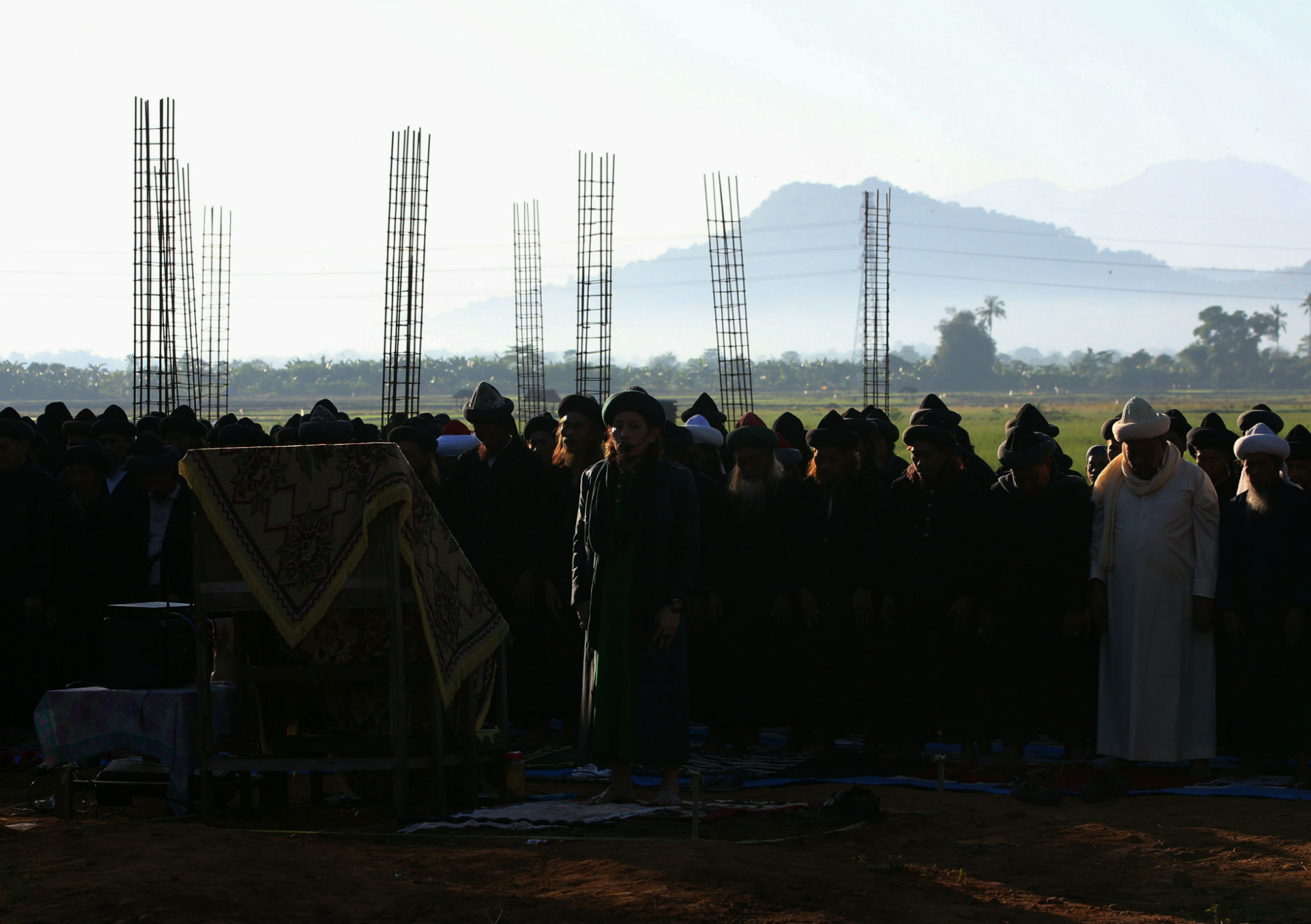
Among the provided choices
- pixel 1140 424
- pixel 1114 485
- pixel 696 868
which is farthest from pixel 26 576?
pixel 1140 424

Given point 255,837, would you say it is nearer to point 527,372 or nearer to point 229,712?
point 229,712

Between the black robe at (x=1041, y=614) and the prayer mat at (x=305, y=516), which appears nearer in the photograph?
the prayer mat at (x=305, y=516)

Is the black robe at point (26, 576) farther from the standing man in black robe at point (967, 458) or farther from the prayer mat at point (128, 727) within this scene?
the standing man in black robe at point (967, 458)

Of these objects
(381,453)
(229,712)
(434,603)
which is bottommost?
(229,712)

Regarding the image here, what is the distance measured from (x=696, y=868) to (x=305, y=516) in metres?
2.19

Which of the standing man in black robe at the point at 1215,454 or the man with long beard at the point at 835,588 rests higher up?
the standing man in black robe at the point at 1215,454

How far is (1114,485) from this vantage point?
7.10m

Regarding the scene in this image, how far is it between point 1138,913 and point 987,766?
248 cm

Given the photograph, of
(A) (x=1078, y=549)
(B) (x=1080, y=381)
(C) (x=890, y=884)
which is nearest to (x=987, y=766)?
(A) (x=1078, y=549)

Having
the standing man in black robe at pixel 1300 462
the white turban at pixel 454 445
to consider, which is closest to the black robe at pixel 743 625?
the standing man in black robe at pixel 1300 462

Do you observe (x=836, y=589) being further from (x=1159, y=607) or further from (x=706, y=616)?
(x=1159, y=607)

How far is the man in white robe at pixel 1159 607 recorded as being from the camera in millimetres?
6832

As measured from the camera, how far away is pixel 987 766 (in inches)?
284

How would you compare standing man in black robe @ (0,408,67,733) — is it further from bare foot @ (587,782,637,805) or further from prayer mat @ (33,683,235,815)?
bare foot @ (587,782,637,805)
